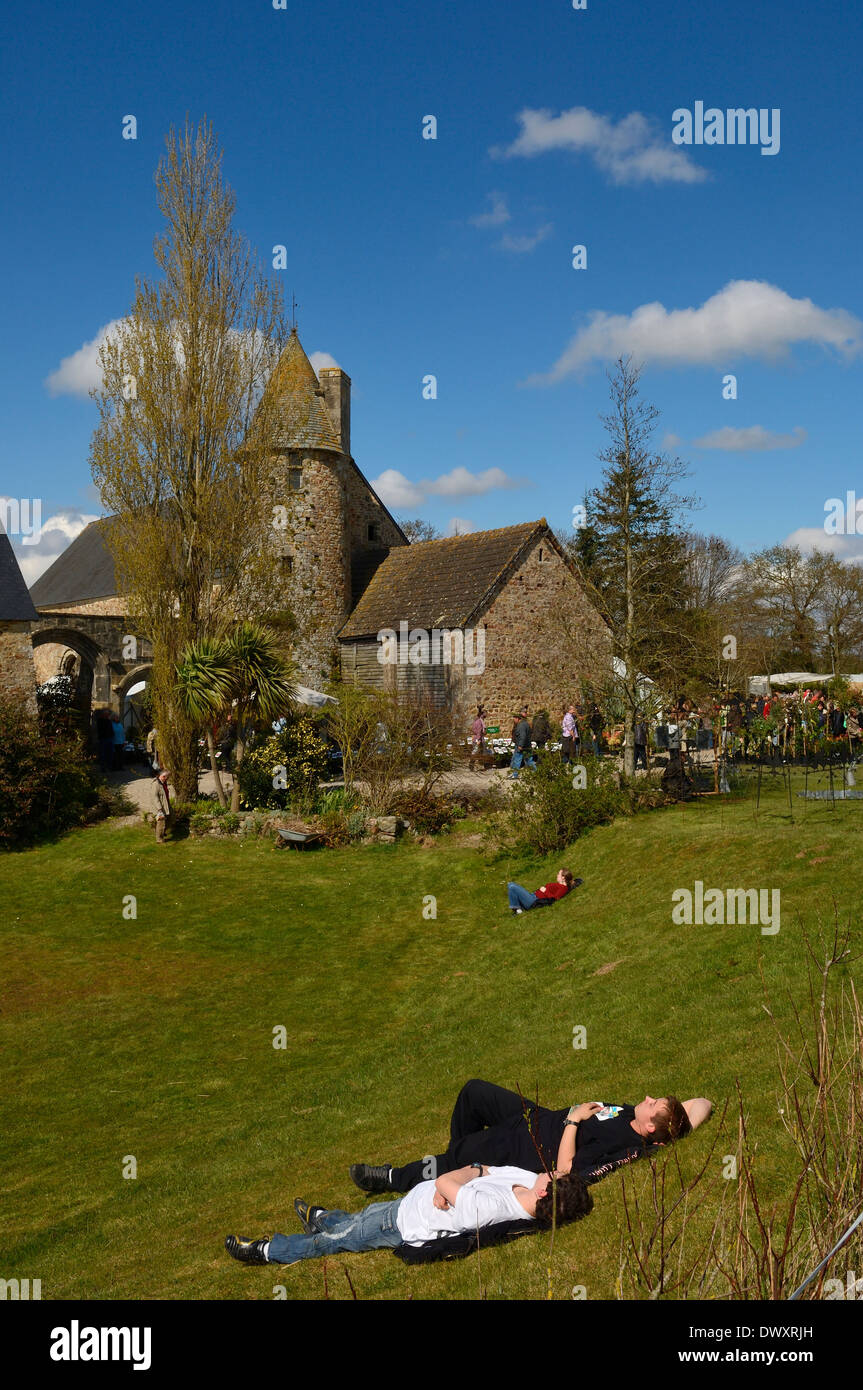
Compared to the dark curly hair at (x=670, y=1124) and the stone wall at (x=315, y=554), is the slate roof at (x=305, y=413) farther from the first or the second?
the dark curly hair at (x=670, y=1124)

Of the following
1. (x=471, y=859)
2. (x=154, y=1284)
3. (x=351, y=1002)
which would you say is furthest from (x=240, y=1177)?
(x=471, y=859)

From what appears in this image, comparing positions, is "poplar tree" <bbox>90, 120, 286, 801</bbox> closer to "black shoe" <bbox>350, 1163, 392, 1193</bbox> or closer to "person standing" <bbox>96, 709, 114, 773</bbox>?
"person standing" <bbox>96, 709, 114, 773</bbox>

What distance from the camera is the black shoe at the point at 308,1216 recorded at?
558cm

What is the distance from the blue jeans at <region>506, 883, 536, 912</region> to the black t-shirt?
904 centimetres

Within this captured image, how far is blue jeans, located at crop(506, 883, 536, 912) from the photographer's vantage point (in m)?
14.7

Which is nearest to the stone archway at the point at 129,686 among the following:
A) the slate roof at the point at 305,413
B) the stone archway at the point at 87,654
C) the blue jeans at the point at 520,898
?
the stone archway at the point at 87,654

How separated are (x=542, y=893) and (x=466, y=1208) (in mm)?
9724

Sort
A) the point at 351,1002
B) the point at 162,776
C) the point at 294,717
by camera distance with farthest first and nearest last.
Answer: the point at 294,717 < the point at 162,776 < the point at 351,1002

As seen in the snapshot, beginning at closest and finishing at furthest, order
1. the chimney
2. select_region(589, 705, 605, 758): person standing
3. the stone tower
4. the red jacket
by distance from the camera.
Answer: the red jacket → select_region(589, 705, 605, 758): person standing → the stone tower → the chimney

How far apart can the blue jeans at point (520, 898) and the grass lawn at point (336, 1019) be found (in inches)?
14.7

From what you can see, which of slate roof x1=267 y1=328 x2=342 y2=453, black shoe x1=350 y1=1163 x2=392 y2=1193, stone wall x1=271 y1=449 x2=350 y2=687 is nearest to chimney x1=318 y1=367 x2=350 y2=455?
slate roof x1=267 y1=328 x2=342 y2=453

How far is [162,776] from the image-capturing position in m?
19.9

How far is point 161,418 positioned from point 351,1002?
14744 millimetres
